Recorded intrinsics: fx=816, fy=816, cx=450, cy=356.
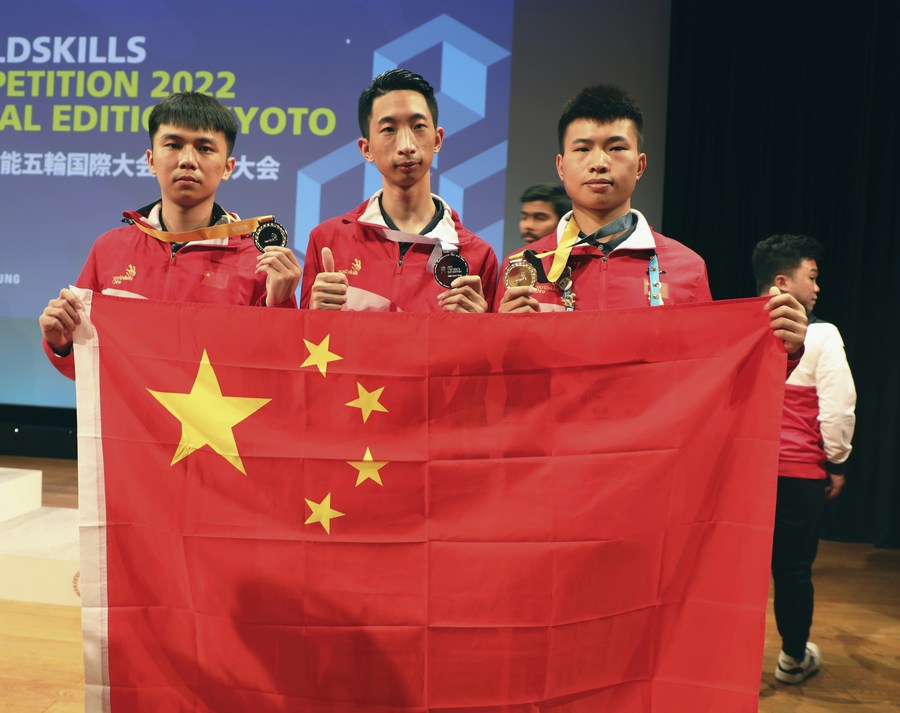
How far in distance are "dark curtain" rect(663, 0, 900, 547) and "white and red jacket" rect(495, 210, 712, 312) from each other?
3.38 meters

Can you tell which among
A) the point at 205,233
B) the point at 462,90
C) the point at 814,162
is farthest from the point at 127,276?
the point at 814,162

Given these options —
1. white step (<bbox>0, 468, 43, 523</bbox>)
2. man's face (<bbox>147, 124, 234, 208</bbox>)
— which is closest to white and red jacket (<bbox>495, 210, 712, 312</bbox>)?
man's face (<bbox>147, 124, 234, 208</bbox>)

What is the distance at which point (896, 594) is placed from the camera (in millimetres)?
4215

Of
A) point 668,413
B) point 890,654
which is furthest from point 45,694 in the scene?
point 890,654

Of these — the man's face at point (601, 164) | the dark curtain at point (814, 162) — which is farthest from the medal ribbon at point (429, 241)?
the dark curtain at point (814, 162)

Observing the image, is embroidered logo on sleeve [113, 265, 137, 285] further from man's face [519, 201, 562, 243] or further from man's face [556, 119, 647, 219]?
man's face [519, 201, 562, 243]

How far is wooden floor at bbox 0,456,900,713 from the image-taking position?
2725mm

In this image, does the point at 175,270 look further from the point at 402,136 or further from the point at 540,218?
the point at 540,218

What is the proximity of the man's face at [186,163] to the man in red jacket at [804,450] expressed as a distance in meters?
1.94

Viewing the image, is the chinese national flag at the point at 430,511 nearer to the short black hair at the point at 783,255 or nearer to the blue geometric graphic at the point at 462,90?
the short black hair at the point at 783,255

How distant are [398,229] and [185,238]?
21.4 inches

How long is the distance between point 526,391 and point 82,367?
0.96m

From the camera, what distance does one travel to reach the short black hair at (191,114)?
210 cm

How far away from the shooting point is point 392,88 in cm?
210
